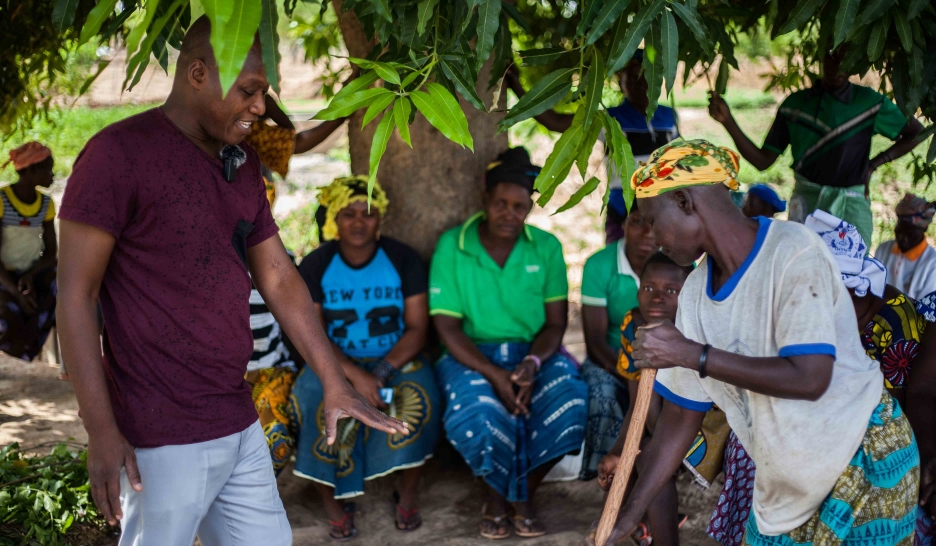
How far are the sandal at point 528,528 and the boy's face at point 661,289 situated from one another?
3.36 ft

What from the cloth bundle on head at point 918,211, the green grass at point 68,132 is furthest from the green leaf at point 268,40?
the green grass at point 68,132

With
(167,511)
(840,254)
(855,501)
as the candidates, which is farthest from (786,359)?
(167,511)

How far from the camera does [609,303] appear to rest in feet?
13.4

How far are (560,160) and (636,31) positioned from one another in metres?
0.41

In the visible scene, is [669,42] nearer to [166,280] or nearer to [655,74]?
[655,74]

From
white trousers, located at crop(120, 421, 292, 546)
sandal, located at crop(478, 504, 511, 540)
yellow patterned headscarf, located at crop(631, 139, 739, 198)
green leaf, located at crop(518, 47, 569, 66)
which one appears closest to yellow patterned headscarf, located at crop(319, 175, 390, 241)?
sandal, located at crop(478, 504, 511, 540)

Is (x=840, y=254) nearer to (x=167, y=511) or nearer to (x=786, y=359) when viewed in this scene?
(x=786, y=359)

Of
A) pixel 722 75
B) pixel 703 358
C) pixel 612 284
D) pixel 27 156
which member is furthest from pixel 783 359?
pixel 27 156

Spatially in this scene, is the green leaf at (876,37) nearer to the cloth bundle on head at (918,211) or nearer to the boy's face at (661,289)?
the boy's face at (661,289)

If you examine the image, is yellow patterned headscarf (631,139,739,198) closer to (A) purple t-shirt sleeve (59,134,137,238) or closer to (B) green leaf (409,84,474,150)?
(B) green leaf (409,84,474,150)

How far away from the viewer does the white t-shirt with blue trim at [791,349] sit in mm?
2025

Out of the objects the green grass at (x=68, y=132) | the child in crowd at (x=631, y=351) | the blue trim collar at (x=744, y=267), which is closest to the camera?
the blue trim collar at (x=744, y=267)

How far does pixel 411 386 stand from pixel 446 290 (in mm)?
484

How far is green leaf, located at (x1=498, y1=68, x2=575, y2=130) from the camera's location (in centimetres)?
240
